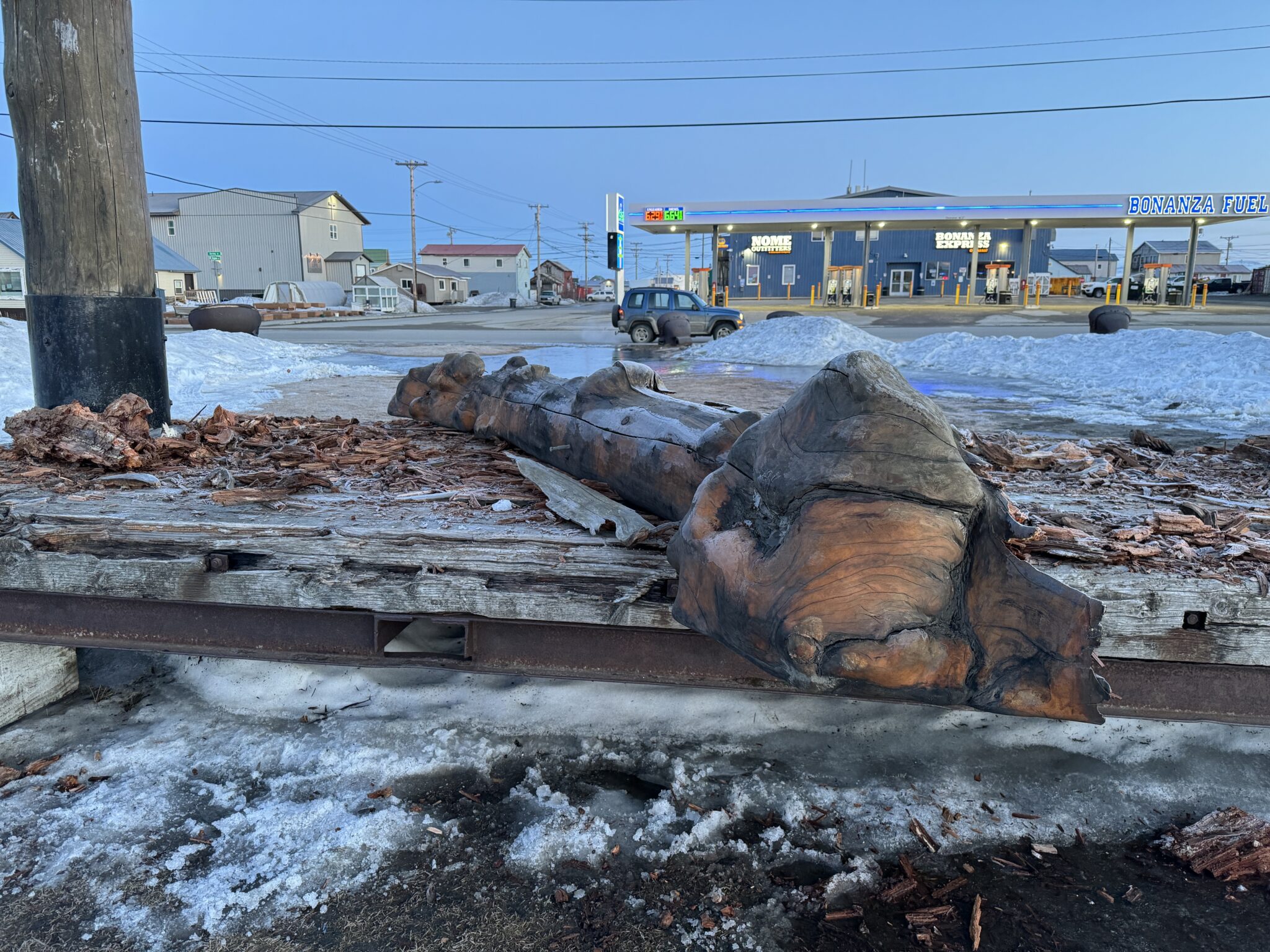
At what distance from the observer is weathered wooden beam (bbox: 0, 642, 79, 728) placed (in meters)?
2.84

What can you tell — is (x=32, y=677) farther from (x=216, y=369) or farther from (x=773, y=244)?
(x=773, y=244)

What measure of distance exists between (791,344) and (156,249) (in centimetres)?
5282

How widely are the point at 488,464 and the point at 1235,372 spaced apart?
441 inches

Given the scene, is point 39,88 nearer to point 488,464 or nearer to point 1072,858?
point 488,464

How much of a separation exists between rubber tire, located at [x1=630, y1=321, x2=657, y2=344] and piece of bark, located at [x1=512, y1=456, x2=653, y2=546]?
68.3ft

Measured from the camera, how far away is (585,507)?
2.94 meters

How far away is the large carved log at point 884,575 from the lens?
1.72 meters

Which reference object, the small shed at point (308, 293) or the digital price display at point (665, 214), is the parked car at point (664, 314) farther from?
the small shed at point (308, 293)

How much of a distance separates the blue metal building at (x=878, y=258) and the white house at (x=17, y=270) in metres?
33.0

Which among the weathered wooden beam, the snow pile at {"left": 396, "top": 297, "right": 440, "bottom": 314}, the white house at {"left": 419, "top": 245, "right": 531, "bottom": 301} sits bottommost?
the weathered wooden beam

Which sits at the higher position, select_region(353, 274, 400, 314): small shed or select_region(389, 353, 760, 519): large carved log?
select_region(353, 274, 400, 314): small shed

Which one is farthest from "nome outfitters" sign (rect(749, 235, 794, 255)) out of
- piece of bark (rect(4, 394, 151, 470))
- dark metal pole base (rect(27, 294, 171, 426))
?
piece of bark (rect(4, 394, 151, 470))

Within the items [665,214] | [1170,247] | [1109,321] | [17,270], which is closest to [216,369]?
Answer: [1109,321]

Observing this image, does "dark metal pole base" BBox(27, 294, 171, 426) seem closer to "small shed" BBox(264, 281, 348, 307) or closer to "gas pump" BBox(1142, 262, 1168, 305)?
"gas pump" BBox(1142, 262, 1168, 305)
